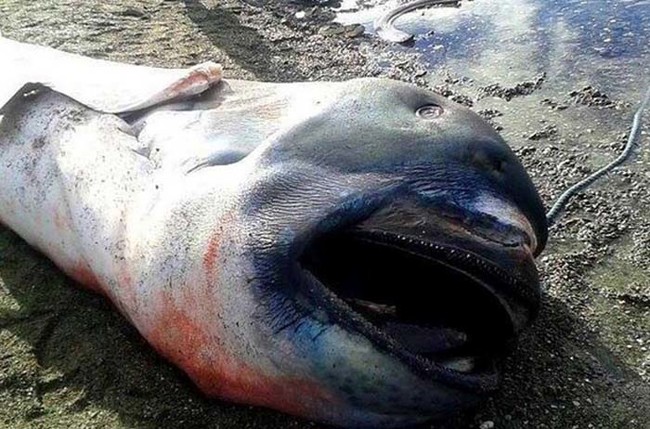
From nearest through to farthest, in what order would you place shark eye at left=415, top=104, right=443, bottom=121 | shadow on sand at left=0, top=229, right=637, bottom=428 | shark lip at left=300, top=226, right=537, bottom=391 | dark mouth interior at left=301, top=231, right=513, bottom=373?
shark lip at left=300, top=226, right=537, bottom=391
dark mouth interior at left=301, top=231, right=513, bottom=373
shark eye at left=415, top=104, right=443, bottom=121
shadow on sand at left=0, top=229, right=637, bottom=428

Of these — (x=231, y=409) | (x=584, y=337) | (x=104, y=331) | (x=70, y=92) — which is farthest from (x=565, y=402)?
(x=70, y=92)

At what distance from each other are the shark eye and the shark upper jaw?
1.30ft

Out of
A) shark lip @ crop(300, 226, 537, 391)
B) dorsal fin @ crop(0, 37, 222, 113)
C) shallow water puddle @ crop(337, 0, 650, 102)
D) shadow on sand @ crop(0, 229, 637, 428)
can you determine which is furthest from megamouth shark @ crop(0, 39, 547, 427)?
shallow water puddle @ crop(337, 0, 650, 102)

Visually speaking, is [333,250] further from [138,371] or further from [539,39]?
[539,39]

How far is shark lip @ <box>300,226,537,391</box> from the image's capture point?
2.19 meters

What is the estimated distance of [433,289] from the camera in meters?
2.42

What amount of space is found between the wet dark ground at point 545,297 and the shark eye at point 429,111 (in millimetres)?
991

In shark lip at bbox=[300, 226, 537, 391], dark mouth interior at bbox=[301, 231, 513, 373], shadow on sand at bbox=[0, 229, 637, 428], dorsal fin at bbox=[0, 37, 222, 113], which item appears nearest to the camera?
shark lip at bbox=[300, 226, 537, 391]

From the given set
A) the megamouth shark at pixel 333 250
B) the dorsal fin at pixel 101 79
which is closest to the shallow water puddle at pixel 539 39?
the dorsal fin at pixel 101 79

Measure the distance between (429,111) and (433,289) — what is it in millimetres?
554

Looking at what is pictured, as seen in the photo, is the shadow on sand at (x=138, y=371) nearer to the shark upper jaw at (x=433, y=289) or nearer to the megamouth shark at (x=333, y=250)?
the megamouth shark at (x=333, y=250)

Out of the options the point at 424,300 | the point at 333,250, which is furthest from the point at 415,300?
the point at 333,250

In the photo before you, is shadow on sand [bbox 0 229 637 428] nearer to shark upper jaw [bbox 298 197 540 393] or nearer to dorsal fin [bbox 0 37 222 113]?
shark upper jaw [bbox 298 197 540 393]

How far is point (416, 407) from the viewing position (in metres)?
2.24
